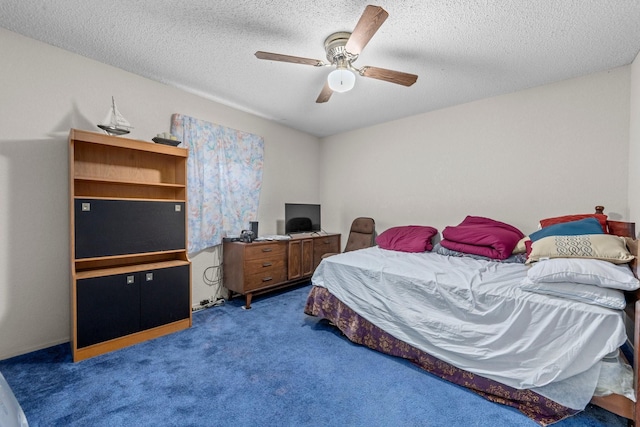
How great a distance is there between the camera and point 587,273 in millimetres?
1588

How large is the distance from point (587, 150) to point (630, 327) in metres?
1.80

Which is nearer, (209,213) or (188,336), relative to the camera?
(188,336)

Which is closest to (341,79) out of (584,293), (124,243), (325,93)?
(325,93)

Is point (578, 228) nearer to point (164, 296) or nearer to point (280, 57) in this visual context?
point (280, 57)

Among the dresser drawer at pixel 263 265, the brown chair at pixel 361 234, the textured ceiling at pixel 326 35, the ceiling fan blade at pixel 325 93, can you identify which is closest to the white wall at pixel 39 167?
the textured ceiling at pixel 326 35

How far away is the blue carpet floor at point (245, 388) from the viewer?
5.13 feet

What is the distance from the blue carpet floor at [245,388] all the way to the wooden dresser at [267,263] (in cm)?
83

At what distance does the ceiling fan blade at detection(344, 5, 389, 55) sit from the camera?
→ 1.51 meters

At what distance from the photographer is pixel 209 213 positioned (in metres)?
3.38

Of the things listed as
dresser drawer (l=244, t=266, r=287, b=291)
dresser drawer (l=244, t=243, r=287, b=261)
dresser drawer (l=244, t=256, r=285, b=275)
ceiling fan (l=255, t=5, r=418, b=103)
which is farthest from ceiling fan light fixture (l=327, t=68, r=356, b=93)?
dresser drawer (l=244, t=266, r=287, b=291)

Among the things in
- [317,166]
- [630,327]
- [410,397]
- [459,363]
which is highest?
[317,166]

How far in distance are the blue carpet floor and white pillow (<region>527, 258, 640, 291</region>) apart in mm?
782

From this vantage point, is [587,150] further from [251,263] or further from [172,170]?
[172,170]

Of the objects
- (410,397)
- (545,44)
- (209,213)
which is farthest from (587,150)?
(209,213)
